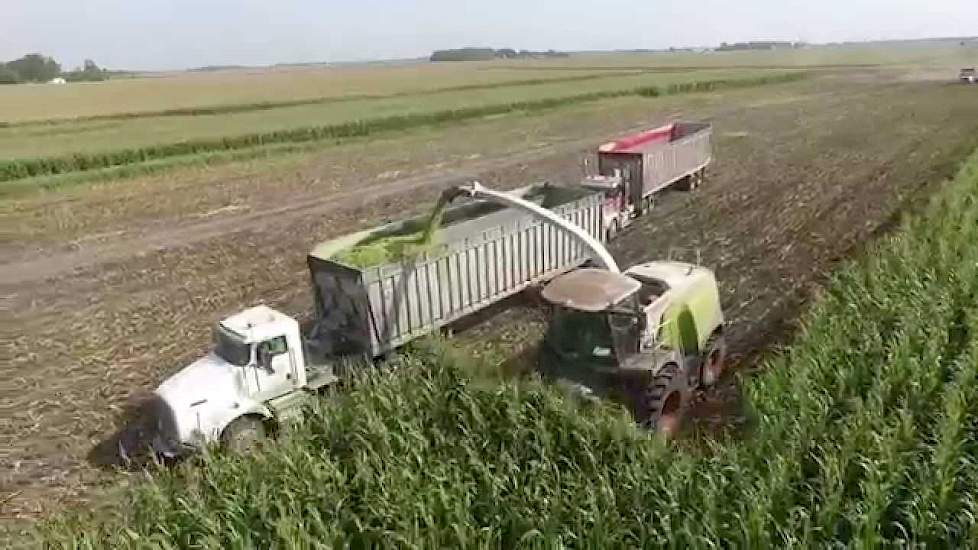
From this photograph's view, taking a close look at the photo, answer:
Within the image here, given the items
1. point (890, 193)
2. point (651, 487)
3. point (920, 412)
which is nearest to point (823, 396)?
point (920, 412)

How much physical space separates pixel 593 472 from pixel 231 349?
5.62 metres

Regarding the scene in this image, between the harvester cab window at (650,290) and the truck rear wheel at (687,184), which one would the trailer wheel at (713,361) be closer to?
the harvester cab window at (650,290)

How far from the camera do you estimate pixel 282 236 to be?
21828mm

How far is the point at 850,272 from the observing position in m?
12.5

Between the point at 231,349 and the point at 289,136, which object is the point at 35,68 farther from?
the point at 231,349

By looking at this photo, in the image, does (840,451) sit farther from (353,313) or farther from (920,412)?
(353,313)

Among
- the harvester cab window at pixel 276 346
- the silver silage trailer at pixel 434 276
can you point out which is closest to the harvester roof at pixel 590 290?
the silver silage trailer at pixel 434 276

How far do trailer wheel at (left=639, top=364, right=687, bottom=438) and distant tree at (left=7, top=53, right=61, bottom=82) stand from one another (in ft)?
595

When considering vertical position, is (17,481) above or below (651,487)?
below

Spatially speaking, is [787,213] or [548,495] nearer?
[548,495]

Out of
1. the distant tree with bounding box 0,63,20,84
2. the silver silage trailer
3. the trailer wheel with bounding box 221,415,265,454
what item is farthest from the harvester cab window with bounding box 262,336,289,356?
the distant tree with bounding box 0,63,20,84

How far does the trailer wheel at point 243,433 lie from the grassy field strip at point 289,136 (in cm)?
3118

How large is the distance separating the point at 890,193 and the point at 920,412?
716 inches

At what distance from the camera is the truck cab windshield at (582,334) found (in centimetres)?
869
